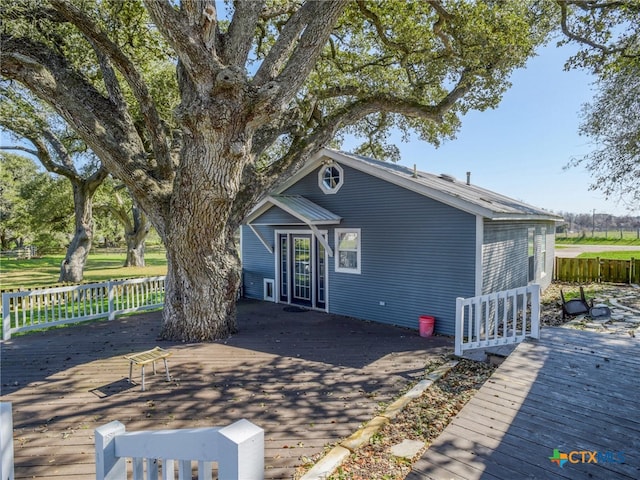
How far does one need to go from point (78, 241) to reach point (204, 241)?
10957 mm

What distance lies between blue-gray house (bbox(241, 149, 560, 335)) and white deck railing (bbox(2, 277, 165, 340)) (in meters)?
3.35

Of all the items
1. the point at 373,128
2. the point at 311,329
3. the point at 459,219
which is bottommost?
the point at 311,329

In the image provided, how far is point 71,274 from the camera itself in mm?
14391

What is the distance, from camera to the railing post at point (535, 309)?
5.52 metres

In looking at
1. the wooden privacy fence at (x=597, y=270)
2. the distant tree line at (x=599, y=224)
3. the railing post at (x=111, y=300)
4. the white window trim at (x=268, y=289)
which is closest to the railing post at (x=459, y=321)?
the white window trim at (x=268, y=289)

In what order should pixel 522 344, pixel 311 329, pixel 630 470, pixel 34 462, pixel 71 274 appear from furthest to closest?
pixel 71 274 → pixel 311 329 → pixel 522 344 → pixel 34 462 → pixel 630 470

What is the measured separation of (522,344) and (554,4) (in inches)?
363

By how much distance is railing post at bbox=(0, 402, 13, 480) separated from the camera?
1636mm

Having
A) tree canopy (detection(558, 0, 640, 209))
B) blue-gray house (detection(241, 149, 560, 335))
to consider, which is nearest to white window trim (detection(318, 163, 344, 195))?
blue-gray house (detection(241, 149, 560, 335))

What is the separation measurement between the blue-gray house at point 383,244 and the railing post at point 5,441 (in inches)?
289

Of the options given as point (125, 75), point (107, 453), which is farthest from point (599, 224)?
point (107, 453)

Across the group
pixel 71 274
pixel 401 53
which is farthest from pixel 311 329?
pixel 71 274

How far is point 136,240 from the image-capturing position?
80.1 feet

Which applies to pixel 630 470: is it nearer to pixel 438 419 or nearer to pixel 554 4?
pixel 438 419
